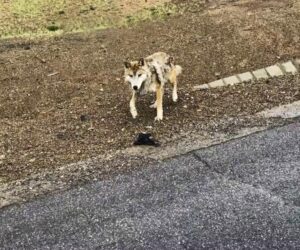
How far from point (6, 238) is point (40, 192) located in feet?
3.20

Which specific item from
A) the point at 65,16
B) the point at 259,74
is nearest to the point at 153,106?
the point at 259,74

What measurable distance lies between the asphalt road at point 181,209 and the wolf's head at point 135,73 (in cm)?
192

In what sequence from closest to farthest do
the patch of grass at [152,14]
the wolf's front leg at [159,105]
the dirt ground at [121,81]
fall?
1. the dirt ground at [121,81]
2. the wolf's front leg at [159,105]
3. the patch of grass at [152,14]

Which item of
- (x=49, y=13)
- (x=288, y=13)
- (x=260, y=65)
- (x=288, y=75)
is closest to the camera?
(x=288, y=75)

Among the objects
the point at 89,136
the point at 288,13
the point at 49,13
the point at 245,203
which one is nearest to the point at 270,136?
the point at 245,203

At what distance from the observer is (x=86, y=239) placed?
546 centimetres

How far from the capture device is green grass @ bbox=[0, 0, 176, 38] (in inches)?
535

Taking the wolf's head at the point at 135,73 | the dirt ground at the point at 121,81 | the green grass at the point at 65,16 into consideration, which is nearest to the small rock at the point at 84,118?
the dirt ground at the point at 121,81

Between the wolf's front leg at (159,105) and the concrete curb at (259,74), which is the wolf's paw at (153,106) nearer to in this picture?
→ the wolf's front leg at (159,105)

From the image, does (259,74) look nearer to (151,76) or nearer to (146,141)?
(151,76)

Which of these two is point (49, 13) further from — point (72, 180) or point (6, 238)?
point (6, 238)

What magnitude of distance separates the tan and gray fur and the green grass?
4.44 m

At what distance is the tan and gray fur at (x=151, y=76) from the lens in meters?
8.66

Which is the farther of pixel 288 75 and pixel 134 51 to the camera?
pixel 134 51
